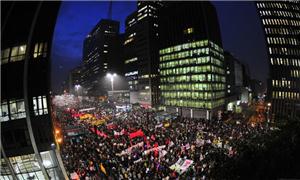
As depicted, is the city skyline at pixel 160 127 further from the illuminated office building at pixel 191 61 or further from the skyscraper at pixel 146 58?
the skyscraper at pixel 146 58

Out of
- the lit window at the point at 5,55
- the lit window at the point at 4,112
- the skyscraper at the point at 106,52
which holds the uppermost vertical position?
the skyscraper at the point at 106,52

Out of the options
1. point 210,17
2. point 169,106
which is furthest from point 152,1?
point 169,106

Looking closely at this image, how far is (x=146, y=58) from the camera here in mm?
91875

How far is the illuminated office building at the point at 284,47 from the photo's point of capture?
63.1 meters

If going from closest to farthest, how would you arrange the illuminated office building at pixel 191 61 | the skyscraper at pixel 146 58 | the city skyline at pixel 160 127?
the city skyline at pixel 160 127 → the illuminated office building at pixel 191 61 → the skyscraper at pixel 146 58

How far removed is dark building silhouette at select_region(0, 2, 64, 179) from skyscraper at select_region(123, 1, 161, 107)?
69.5 m

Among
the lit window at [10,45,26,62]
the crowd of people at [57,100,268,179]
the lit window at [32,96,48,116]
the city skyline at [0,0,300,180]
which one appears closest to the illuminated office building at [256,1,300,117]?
the city skyline at [0,0,300,180]

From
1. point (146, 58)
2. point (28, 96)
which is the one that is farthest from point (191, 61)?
point (28, 96)

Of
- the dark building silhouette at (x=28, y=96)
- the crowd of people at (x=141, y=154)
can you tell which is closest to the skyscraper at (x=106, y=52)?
the crowd of people at (x=141, y=154)

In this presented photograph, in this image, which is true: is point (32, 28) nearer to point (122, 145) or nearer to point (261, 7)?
point (122, 145)

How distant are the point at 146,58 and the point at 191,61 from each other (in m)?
31.2

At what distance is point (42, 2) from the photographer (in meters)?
13.7

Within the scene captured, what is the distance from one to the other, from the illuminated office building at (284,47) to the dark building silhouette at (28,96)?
68.5 metres

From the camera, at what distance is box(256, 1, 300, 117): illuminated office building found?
207 feet
